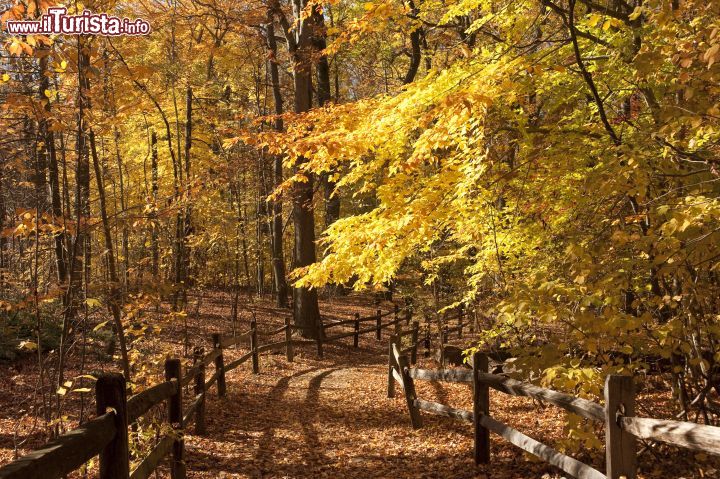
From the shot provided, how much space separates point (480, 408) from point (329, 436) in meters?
3.07

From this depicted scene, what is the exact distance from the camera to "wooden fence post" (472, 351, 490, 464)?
645cm

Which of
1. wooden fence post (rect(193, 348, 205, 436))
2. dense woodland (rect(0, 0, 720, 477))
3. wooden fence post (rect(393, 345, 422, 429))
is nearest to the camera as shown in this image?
dense woodland (rect(0, 0, 720, 477))

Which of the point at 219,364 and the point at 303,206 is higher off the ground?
the point at 303,206

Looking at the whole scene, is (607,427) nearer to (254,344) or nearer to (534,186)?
(534,186)

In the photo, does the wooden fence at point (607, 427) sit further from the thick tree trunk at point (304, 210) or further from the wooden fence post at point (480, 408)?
the thick tree trunk at point (304, 210)

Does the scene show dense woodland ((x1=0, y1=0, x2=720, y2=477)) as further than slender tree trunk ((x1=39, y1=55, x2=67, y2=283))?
No

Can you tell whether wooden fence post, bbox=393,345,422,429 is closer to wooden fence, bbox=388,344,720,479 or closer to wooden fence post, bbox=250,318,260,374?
wooden fence, bbox=388,344,720,479

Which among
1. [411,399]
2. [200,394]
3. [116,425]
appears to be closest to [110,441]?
[116,425]

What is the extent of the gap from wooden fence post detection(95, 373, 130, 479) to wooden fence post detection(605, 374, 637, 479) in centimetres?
326

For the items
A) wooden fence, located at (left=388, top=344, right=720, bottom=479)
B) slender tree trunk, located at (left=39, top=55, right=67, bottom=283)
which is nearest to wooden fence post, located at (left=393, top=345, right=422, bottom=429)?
wooden fence, located at (left=388, top=344, right=720, bottom=479)

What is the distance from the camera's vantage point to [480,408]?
6.46 meters

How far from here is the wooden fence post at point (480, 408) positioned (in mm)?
6453

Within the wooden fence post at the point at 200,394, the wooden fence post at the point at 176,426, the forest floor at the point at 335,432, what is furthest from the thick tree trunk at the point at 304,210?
the wooden fence post at the point at 176,426

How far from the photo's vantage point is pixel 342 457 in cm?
755
